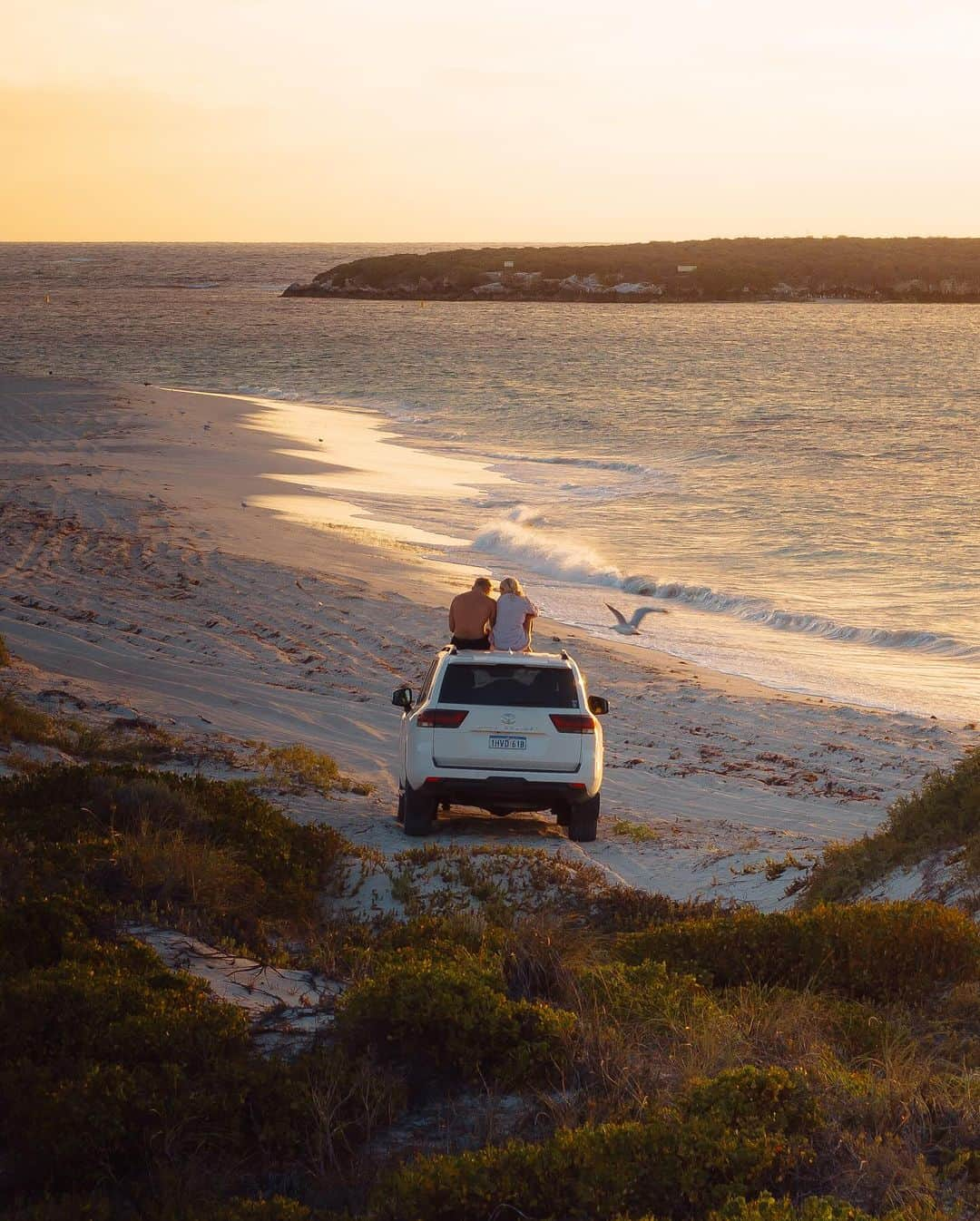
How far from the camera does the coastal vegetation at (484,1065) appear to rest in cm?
425

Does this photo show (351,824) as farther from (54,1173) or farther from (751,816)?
(54,1173)

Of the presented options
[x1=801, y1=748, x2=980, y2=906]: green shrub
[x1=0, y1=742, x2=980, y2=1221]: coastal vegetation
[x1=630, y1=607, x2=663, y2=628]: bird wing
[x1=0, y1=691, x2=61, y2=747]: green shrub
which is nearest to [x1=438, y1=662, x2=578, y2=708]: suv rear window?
[x1=801, y1=748, x2=980, y2=906]: green shrub

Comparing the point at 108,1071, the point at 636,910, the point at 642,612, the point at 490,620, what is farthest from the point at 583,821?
the point at 642,612

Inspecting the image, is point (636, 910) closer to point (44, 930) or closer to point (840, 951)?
point (840, 951)

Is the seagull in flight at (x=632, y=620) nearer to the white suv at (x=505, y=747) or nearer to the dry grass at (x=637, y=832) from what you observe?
the dry grass at (x=637, y=832)

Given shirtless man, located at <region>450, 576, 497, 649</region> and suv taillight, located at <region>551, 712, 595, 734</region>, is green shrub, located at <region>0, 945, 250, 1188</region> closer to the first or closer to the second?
suv taillight, located at <region>551, 712, 595, 734</region>

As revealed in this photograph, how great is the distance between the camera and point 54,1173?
14.6ft

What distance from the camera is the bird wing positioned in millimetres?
20066

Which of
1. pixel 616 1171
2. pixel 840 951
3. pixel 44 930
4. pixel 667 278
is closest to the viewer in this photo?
pixel 616 1171

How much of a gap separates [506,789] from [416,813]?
79 centimetres

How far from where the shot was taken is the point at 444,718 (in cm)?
1016

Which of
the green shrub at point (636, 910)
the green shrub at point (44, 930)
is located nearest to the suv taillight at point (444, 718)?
the green shrub at point (636, 910)

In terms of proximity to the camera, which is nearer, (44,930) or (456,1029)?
(456,1029)

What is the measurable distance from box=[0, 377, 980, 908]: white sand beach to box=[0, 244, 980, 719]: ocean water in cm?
193
